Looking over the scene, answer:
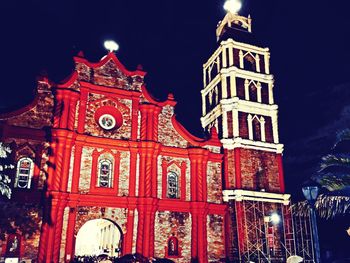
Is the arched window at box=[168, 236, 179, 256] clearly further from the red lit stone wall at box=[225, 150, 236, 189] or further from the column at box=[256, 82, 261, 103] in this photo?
the column at box=[256, 82, 261, 103]

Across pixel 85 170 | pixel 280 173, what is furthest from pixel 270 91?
pixel 85 170

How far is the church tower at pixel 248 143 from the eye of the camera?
26.9 m

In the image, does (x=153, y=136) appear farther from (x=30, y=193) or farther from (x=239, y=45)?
(x=239, y=45)

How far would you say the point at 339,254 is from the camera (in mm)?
34406

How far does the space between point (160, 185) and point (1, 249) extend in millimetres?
10505

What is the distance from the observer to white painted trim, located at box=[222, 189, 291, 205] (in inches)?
1070

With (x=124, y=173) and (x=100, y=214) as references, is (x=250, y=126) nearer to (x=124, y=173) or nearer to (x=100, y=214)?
(x=124, y=173)

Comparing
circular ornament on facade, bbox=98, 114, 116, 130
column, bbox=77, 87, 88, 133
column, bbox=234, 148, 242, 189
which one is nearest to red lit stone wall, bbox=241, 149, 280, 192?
column, bbox=234, 148, 242, 189

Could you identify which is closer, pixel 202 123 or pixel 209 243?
pixel 209 243

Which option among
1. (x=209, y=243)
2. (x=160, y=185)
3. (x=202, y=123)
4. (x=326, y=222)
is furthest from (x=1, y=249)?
(x=326, y=222)

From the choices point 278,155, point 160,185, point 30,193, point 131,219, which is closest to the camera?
point 30,193

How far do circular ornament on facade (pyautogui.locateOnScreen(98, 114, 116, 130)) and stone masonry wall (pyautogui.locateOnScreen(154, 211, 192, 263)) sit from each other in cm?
701

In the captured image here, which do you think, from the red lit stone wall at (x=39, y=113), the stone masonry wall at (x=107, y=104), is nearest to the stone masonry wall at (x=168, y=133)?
the stone masonry wall at (x=107, y=104)

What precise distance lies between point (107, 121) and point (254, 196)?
12.7 m
